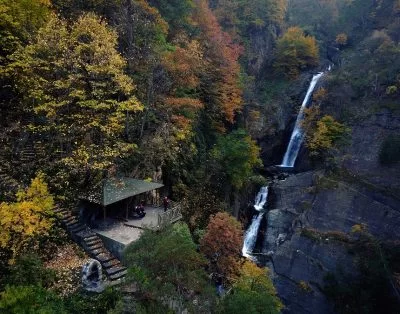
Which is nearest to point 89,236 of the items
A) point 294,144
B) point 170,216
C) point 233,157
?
point 170,216

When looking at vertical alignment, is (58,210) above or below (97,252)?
above

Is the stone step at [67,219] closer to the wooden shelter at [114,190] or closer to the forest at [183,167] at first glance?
the forest at [183,167]

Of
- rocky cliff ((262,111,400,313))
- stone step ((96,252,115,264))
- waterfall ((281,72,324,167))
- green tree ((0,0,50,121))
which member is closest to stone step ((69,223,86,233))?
stone step ((96,252,115,264))

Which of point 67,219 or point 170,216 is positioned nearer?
point 67,219

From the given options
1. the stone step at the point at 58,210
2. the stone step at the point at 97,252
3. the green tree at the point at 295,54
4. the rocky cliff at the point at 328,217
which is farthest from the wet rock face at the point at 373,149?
the stone step at the point at 58,210

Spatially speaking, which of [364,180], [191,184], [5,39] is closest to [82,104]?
[5,39]

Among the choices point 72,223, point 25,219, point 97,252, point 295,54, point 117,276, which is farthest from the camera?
point 295,54

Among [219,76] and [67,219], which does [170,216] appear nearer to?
[67,219]
